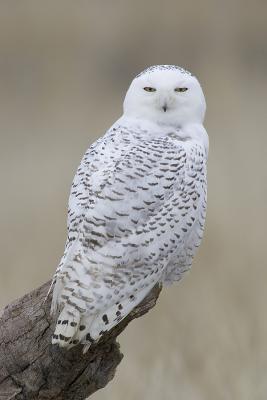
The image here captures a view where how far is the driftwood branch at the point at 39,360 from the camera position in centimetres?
296

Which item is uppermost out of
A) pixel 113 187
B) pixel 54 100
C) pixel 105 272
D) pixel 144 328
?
pixel 113 187

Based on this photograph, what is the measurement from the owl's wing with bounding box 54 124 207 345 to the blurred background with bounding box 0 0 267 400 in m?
1.24

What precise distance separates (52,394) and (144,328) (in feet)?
5.23

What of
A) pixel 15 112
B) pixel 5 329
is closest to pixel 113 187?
pixel 5 329

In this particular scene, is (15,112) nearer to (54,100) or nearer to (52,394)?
(54,100)

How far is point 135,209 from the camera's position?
9.82ft

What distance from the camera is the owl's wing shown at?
9.48ft

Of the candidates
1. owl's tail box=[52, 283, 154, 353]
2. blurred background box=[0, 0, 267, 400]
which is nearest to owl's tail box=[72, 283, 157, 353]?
owl's tail box=[52, 283, 154, 353]

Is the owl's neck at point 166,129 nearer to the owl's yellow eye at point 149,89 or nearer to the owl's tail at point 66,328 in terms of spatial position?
the owl's yellow eye at point 149,89

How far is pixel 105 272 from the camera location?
292cm

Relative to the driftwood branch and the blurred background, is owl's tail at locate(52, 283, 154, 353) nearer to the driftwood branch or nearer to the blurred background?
the driftwood branch

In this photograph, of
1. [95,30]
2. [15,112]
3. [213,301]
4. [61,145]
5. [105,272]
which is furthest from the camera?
[95,30]

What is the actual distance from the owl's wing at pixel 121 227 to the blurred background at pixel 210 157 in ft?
4.08

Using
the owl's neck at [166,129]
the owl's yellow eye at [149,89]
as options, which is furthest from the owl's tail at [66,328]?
the owl's yellow eye at [149,89]
